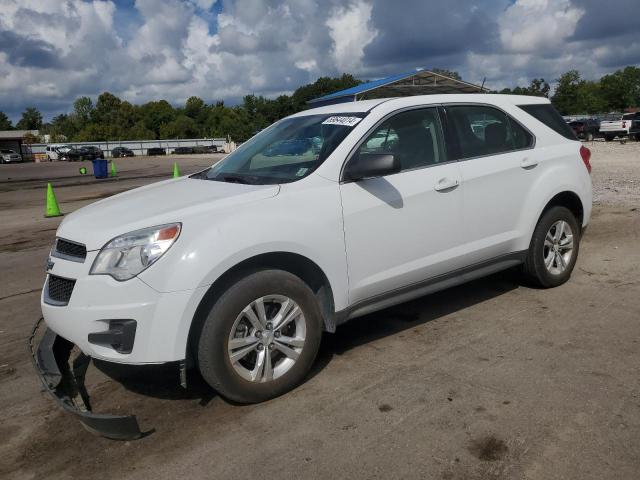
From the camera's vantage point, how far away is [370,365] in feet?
12.7

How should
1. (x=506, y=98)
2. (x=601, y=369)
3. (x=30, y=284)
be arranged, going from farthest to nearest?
(x=30, y=284)
(x=506, y=98)
(x=601, y=369)

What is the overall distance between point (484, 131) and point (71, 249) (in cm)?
324

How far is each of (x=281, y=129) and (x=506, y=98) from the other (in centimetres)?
204

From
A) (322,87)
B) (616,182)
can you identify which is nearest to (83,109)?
(322,87)

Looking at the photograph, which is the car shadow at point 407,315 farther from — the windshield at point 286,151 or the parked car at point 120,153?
the parked car at point 120,153

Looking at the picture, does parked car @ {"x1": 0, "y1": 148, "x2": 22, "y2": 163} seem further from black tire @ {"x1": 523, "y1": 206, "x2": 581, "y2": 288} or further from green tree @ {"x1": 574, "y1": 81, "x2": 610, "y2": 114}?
green tree @ {"x1": 574, "y1": 81, "x2": 610, "y2": 114}

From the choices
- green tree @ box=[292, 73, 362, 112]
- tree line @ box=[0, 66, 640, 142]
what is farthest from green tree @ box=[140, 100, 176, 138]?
green tree @ box=[292, 73, 362, 112]

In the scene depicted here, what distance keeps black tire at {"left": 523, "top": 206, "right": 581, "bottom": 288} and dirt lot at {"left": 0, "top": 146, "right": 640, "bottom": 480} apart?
0.20 m

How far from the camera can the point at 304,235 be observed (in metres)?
3.45

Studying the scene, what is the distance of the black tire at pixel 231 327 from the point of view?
124 inches

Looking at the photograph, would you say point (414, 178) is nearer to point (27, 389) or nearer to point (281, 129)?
point (281, 129)

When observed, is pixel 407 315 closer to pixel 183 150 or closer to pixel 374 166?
pixel 374 166

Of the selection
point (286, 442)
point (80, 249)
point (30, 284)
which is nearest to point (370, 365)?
point (286, 442)

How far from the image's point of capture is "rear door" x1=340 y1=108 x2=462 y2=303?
12.3ft
